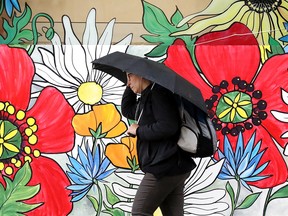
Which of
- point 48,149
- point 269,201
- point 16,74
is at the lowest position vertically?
point 269,201

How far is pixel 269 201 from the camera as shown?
4344 mm

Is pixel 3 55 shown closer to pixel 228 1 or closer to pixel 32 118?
pixel 32 118

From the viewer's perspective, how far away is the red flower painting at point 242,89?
4.27 metres

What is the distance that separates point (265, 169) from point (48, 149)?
5.89ft

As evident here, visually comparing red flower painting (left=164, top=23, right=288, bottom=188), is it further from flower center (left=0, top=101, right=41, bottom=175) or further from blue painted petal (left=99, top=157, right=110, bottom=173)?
flower center (left=0, top=101, right=41, bottom=175)

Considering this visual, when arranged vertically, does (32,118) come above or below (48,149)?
above

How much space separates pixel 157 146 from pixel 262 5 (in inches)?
78.9

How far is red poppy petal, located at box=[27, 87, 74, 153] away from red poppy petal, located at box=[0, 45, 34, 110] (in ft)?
0.41

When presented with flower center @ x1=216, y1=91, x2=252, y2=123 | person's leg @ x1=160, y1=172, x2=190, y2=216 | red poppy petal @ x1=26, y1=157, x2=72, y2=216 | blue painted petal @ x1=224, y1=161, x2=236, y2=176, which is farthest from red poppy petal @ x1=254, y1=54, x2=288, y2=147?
red poppy petal @ x1=26, y1=157, x2=72, y2=216

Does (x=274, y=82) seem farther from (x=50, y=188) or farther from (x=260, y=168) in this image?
(x=50, y=188)

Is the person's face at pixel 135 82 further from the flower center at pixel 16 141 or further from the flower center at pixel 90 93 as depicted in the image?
the flower center at pixel 16 141

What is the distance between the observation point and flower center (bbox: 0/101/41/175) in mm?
4273

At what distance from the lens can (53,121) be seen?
4.28 metres

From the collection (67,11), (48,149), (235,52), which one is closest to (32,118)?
(48,149)
